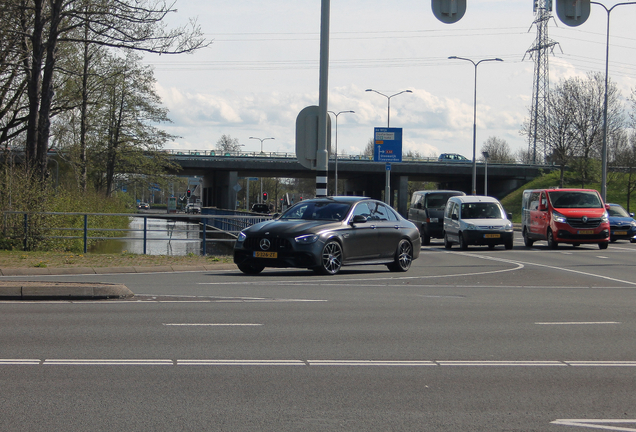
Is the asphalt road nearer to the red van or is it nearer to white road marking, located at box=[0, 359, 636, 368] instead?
white road marking, located at box=[0, 359, 636, 368]

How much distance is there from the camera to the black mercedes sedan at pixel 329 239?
14.7 metres

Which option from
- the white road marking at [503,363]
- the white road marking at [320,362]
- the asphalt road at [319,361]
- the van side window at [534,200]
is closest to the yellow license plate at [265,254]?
the asphalt road at [319,361]

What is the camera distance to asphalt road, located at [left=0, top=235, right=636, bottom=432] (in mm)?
5051

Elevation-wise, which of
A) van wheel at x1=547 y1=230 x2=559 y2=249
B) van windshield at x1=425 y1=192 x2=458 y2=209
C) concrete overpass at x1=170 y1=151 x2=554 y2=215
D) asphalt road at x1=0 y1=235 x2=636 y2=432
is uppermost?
concrete overpass at x1=170 y1=151 x2=554 y2=215

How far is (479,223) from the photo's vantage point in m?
26.2

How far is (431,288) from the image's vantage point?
44.8 ft

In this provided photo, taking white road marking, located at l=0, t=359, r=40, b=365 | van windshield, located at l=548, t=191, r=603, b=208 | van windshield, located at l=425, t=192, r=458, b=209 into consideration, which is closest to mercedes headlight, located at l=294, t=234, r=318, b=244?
white road marking, located at l=0, t=359, r=40, b=365

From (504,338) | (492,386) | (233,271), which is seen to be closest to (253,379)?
(492,386)

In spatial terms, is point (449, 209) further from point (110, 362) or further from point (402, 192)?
point (402, 192)

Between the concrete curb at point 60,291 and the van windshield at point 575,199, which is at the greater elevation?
the van windshield at point 575,199

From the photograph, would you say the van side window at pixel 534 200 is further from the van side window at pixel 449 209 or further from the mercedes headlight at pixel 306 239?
the mercedes headlight at pixel 306 239

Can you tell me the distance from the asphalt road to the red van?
44.4 feet

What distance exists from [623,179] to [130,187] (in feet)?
126

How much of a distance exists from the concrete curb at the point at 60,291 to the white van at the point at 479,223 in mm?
16763
